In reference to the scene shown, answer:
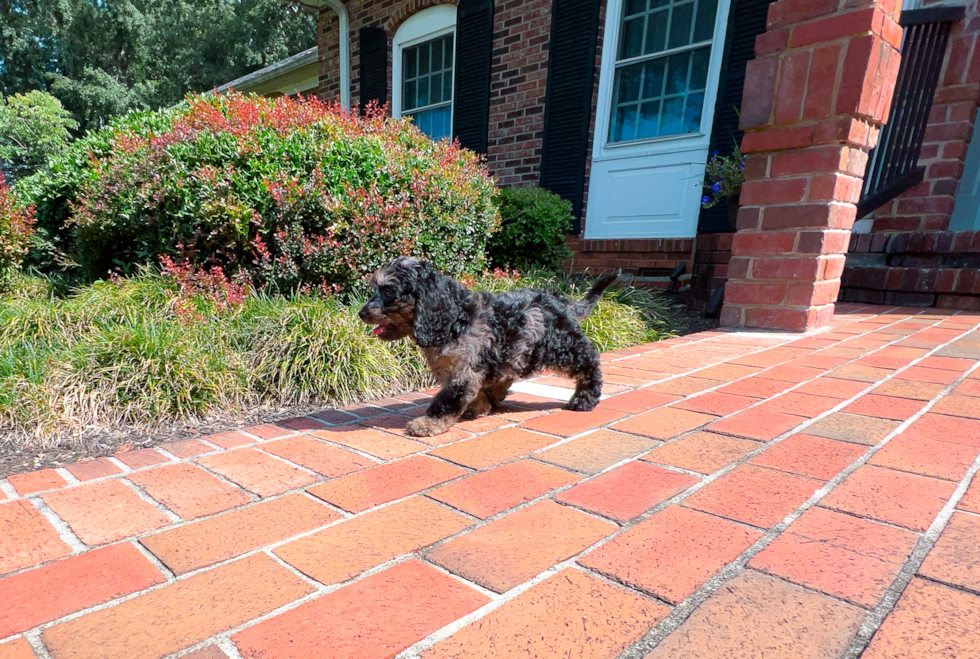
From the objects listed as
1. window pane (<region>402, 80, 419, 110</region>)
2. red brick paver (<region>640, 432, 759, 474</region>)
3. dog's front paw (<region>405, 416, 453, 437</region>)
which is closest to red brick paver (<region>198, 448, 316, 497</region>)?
dog's front paw (<region>405, 416, 453, 437</region>)

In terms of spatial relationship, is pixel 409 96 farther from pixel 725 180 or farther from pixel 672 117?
pixel 725 180

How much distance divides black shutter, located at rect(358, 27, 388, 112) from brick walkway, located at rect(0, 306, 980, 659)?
9111 mm

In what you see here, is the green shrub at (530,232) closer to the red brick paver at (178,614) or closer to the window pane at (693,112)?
the window pane at (693,112)

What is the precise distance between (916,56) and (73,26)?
3135 centimetres

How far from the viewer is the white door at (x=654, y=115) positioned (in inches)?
246

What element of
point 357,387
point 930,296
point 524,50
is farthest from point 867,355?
point 524,50

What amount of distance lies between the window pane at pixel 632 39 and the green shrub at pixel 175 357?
5391mm

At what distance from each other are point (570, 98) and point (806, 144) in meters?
4.23

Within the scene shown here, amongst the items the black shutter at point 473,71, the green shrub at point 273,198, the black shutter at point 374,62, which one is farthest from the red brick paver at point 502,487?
the black shutter at point 374,62

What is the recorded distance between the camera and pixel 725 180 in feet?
17.3

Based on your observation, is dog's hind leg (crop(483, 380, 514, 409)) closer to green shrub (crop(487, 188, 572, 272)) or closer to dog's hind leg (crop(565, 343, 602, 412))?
dog's hind leg (crop(565, 343, 602, 412))

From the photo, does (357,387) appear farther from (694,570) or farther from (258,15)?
(258,15)

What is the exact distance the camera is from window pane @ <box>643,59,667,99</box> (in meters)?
6.62

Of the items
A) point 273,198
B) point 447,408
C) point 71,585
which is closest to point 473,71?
point 273,198
